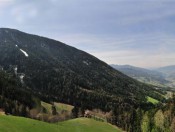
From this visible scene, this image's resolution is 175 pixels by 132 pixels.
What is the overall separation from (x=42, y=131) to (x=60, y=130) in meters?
12.5

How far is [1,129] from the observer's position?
9600cm

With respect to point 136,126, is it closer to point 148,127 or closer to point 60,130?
point 148,127

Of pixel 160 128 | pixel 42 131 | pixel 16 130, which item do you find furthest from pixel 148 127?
pixel 16 130

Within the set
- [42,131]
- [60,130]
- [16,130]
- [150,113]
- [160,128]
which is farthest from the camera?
[150,113]

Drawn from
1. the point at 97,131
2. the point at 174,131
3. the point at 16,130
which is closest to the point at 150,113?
the point at 174,131

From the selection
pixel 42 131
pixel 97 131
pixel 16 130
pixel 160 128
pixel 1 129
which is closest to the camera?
pixel 1 129

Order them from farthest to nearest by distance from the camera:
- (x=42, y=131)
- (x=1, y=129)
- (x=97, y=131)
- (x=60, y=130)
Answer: (x=97, y=131), (x=60, y=130), (x=42, y=131), (x=1, y=129)

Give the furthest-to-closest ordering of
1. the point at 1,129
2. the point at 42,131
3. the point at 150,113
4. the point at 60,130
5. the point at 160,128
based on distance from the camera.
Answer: the point at 150,113 < the point at 160,128 < the point at 60,130 < the point at 42,131 < the point at 1,129

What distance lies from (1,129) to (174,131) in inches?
3841

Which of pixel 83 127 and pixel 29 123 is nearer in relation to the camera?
pixel 29 123

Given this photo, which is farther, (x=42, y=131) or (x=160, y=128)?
(x=160, y=128)

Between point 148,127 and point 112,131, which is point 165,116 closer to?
point 148,127

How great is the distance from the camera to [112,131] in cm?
16162

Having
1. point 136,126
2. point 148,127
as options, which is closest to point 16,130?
point 148,127
